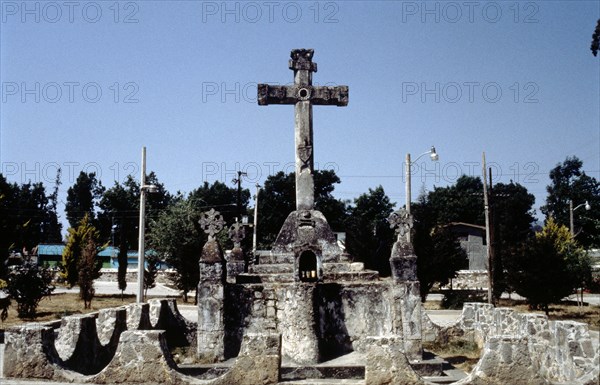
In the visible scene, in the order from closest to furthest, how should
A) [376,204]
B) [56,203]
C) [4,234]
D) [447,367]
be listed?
[447,367] → [4,234] → [376,204] → [56,203]

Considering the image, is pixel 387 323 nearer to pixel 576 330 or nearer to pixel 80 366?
pixel 576 330

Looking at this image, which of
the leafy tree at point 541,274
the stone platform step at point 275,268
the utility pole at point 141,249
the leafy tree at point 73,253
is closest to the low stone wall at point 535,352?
the stone platform step at point 275,268

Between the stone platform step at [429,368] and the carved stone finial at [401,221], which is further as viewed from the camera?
the carved stone finial at [401,221]

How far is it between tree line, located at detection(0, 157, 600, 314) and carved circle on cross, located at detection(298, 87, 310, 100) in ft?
41.7

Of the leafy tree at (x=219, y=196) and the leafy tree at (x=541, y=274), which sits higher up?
the leafy tree at (x=219, y=196)

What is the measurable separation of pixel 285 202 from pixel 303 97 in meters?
48.4

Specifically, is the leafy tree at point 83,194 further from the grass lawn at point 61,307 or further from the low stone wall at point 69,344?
the low stone wall at point 69,344

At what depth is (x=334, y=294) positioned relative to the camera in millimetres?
13586

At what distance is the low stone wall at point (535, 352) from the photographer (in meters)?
7.76

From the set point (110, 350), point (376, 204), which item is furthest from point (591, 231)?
point (110, 350)

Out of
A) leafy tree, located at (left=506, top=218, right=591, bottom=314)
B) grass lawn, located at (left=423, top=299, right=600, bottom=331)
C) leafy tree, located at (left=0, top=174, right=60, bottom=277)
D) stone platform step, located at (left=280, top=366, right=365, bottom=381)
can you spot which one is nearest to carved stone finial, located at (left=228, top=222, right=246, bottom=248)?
stone platform step, located at (left=280, top=366, right=365, bottom=381)

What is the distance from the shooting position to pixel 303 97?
1708 centimetres

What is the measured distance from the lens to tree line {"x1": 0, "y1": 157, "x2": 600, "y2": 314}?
27281 mm

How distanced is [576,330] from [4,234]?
1977 cm
